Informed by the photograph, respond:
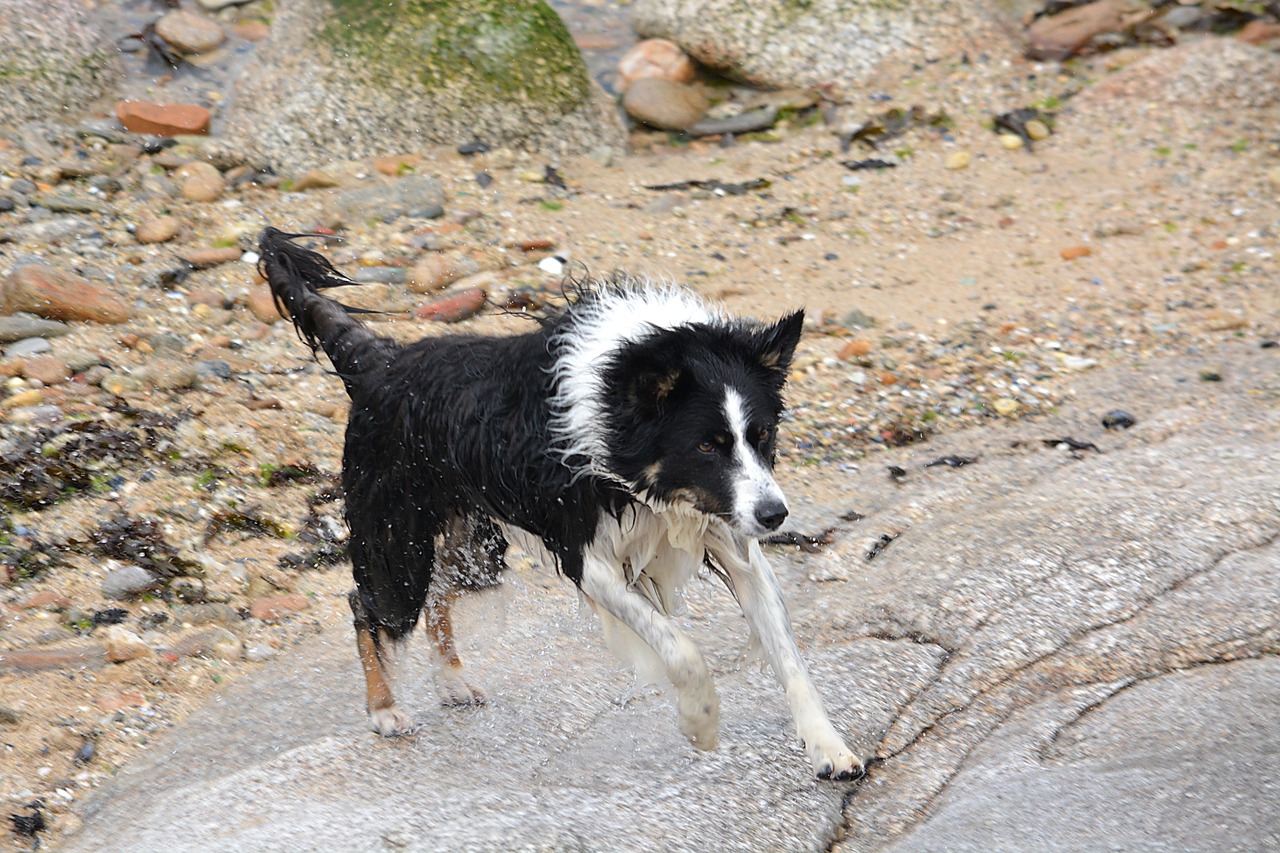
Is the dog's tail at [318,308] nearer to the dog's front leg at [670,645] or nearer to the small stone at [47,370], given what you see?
the dog's front leg at [670,645]

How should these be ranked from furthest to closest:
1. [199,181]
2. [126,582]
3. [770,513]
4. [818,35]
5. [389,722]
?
[818,35]
[199,181]
[126,582]
[389,722]
[770,513]

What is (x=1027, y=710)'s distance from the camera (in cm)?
414

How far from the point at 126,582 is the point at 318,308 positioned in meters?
1.53

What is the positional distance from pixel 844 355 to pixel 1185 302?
2298 millimetres

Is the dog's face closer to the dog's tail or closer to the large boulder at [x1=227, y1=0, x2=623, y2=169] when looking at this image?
the dog's tail

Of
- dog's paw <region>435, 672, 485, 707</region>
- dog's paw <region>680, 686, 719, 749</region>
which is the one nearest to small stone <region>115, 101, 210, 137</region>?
dog's paw <region>435, 672, 485, 707</region>

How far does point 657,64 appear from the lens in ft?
34.8

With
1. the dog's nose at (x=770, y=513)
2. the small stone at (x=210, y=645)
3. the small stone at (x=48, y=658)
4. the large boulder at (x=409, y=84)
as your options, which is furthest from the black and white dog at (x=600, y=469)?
the large boulder at (x=409, y=84)

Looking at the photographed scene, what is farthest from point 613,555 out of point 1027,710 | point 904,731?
point 1027,710

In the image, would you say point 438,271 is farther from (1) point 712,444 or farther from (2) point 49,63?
(1) point 712,444

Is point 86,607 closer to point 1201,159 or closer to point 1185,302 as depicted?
point 1185,302

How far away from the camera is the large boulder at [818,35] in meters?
10.4

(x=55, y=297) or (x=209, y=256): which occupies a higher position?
(x=55, y=297)

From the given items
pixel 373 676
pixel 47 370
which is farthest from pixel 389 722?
pixel 47 370
